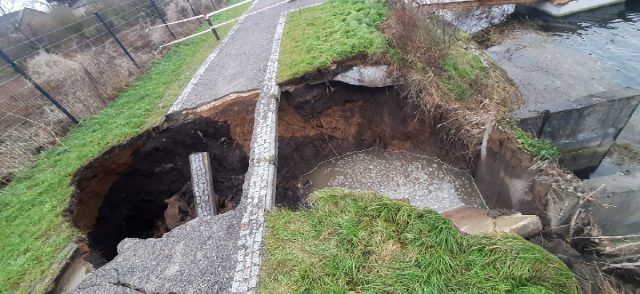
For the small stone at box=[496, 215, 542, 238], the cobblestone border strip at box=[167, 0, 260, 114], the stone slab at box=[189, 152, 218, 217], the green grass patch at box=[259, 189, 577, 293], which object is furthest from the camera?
the cobblestone border strip at box=[167, 0, 260, 114]

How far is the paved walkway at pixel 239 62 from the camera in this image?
7.29 m

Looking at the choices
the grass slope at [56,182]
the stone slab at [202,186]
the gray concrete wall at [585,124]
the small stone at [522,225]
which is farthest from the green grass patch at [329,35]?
the small stone at [522,225]

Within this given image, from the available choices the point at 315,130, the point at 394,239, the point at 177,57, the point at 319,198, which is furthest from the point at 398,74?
the point at 177,57

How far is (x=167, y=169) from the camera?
6.91 metres

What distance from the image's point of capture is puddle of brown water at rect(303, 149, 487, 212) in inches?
244

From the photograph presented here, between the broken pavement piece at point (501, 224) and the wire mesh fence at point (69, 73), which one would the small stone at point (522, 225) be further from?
the wire mesh fence at point (69, 73)

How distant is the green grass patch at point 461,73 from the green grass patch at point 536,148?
148 cm

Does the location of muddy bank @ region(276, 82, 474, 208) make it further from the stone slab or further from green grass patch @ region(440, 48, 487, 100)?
the stone slab

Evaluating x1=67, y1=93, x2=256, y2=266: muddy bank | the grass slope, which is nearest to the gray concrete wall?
x1=67, y1=93, x2=256, y2=266: muddy bank

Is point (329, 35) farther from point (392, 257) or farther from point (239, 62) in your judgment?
point (392, 257)

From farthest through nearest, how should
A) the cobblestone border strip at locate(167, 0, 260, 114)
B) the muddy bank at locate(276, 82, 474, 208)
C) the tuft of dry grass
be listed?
the cobblestone border strip at locate(167, 0, 260, 114) < the muddy bank at locate(276, 82, 474, 208) < the tuft of dry grass

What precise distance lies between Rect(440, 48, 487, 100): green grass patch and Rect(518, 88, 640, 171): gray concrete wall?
1.23 m

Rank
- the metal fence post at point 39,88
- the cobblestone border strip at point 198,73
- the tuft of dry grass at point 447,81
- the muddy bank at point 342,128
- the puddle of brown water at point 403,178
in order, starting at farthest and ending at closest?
the cobblestone border strip at point 198,73, the metal fence post at point 39,88, the muddy bank at point 342,128, the puddle of brown water at point 403,178, the tuft of dry grass at point 447,81

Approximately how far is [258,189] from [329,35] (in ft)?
15.6
